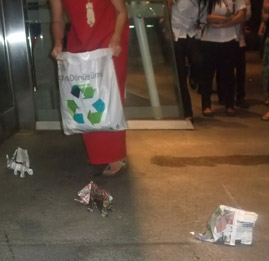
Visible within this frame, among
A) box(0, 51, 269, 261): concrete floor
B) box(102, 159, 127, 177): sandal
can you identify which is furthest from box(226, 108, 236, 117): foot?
box(102, 159, 127, 177): sandal

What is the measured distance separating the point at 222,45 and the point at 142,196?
8.49 feet

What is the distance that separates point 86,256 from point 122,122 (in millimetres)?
1118

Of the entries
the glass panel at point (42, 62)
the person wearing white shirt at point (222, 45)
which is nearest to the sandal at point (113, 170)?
the glass panel at point (42, 62)

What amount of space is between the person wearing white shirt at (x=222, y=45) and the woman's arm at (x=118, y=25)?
1.95 metres

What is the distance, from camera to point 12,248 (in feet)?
8.48

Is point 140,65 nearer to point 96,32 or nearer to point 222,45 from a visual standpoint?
point 222,45

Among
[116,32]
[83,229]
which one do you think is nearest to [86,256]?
[83,229]

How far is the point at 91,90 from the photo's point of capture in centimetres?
318

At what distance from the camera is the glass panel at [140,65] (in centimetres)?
514

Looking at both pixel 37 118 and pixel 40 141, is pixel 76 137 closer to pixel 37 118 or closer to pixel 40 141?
pixel 40 141

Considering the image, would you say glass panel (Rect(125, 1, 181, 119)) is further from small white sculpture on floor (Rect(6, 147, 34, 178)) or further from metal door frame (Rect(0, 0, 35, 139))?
small white sculpture on floor (Rect(6, 147, 34, 178))

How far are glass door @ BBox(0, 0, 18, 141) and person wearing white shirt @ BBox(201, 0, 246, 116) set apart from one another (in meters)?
2.20

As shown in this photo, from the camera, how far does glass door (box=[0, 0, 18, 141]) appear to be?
184 inches

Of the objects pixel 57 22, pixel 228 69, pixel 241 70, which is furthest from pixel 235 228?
pixel 241 70
